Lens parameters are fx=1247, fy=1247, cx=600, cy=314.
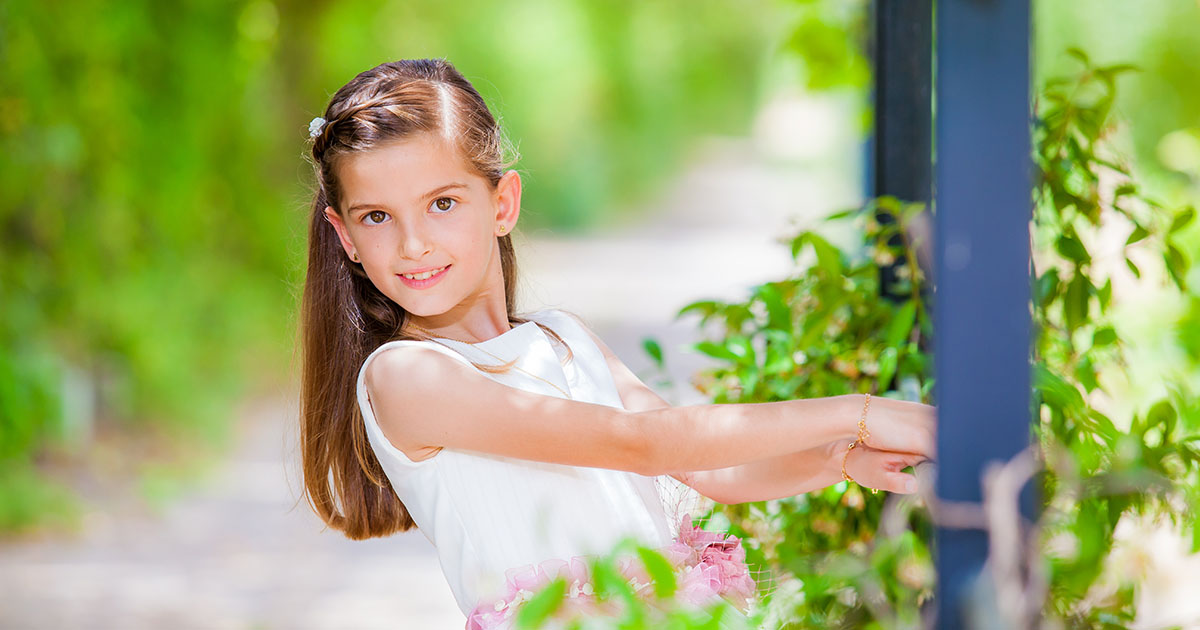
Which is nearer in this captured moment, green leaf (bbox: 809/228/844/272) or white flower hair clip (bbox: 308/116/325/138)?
white flower hair clip (bbox: 308/116/325/138)

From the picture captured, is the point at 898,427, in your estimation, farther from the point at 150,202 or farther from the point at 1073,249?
the point at 150,202

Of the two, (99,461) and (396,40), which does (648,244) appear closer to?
(396,40)

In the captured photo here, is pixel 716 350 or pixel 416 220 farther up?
pixel 416 220

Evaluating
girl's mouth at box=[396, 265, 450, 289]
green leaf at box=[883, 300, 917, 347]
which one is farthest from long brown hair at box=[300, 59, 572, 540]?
green leaf at box=[883, 300, 917, 347]

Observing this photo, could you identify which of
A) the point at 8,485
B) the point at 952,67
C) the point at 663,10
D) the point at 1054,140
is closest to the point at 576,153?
the point at 663,10

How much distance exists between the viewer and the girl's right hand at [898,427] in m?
1.31

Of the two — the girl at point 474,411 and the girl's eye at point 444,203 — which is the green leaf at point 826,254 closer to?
the girl at point 474,411

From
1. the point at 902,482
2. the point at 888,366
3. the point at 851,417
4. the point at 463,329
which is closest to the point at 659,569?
the point at 851,417

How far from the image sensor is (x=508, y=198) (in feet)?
5.73

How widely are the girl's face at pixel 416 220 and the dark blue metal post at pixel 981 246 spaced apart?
2.53 feet

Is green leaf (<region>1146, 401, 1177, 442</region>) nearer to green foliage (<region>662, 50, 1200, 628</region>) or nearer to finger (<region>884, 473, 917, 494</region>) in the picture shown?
green foliage (<region>662, 50, 1200, 628</region>)

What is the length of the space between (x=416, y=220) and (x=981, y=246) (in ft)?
2.64

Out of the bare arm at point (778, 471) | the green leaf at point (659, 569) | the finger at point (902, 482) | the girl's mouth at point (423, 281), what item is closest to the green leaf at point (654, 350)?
the bare arm at point (778, 471)

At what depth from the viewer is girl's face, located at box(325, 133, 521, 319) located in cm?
156
